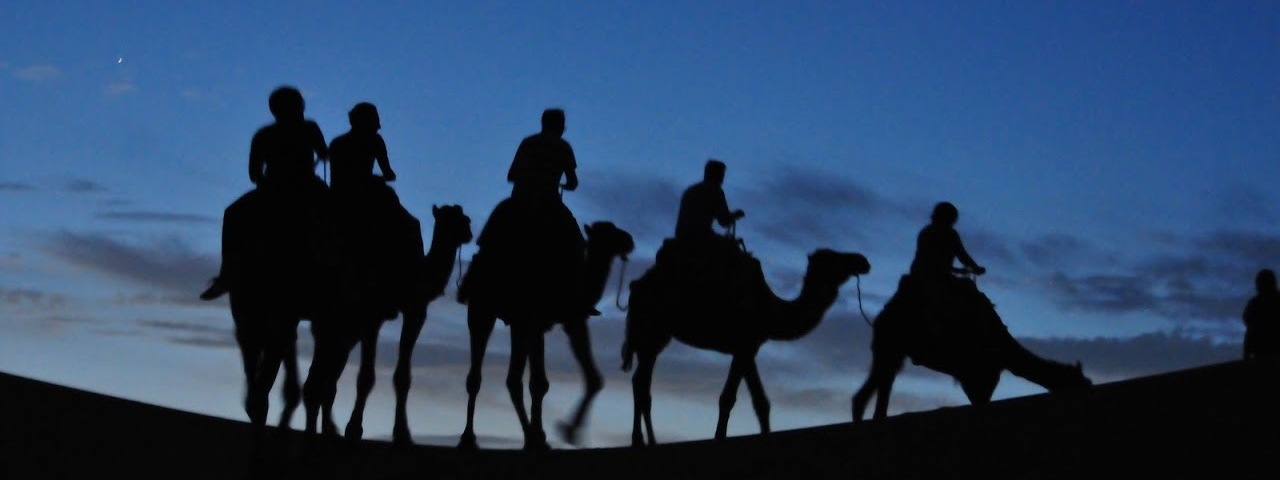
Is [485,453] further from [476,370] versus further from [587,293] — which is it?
[587,293]

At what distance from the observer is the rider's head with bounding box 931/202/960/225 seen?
675 inches

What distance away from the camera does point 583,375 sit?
15211 mm

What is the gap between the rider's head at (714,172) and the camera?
679 inches

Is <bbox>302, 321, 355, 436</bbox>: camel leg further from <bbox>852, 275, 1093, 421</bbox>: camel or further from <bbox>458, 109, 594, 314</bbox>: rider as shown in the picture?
<bbox>852, 275, 1093, 421</bbox>: camel

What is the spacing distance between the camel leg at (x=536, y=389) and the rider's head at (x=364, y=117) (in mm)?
2209

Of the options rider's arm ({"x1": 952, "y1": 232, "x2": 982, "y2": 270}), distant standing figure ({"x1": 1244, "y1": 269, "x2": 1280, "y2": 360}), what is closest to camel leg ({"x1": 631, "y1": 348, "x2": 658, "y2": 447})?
rider's arm ({"x1": 952, "y1": 232, "x2": 982, "y2": 270})

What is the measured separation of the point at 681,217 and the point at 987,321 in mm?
2992

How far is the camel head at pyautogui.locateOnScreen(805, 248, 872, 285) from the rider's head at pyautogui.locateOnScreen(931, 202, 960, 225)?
32.6 inches

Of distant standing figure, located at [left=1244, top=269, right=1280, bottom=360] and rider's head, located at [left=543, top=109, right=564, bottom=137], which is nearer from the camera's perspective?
rider's head, located at [left=543, top=109, right=564, bottom=137]

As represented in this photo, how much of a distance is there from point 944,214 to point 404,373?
5.54 meters

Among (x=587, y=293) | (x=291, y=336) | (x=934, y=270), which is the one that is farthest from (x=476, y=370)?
(x=934, y=270)

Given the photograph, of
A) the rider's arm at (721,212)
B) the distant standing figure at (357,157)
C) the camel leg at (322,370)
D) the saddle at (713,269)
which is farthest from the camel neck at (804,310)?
the camel leg at (322,370)

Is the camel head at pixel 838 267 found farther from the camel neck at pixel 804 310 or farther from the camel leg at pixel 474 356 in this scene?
the camel leg at pixel 474 356

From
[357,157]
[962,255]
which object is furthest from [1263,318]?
[357,157]
